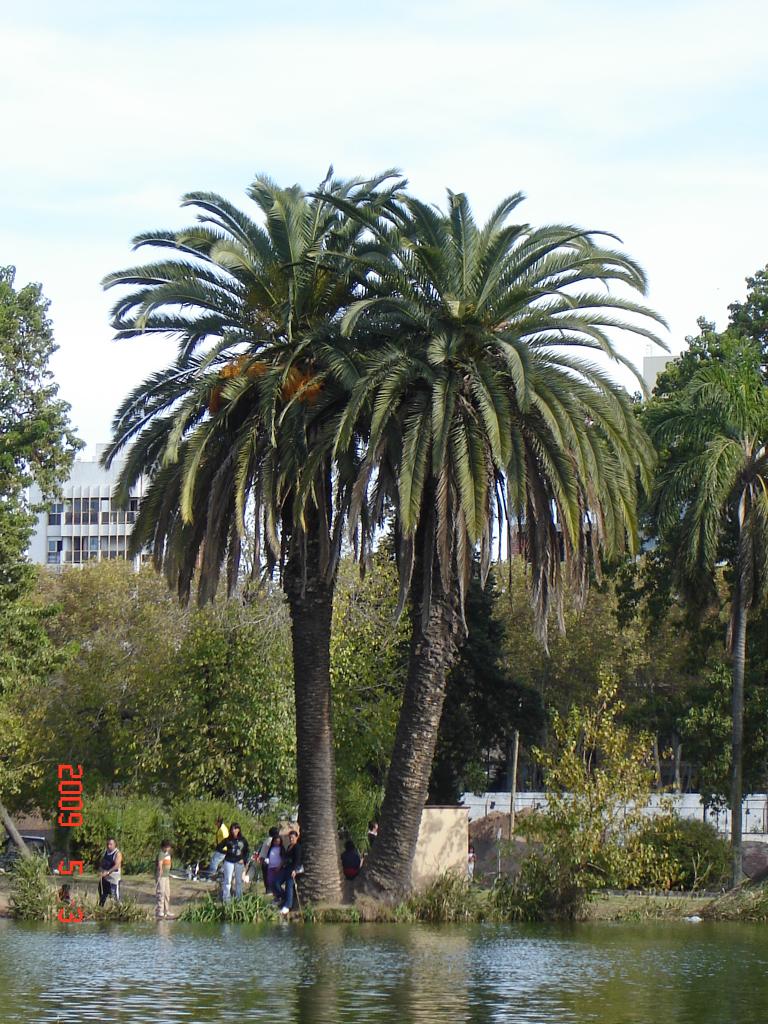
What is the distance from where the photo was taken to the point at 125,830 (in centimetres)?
3822

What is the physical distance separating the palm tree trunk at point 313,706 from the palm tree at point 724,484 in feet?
38.6

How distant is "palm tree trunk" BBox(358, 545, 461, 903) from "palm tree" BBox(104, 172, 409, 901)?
1122mm

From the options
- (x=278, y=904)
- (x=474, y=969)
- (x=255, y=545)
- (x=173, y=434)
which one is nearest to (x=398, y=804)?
(x=278, y=904)

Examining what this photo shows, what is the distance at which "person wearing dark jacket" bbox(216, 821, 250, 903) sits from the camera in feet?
95.1

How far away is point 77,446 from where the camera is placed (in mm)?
39344

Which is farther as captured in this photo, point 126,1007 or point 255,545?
point 255,545

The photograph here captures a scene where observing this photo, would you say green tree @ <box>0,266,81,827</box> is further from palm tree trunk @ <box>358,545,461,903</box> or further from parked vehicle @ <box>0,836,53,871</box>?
palm tree trunk @ <box>358,545,461,903</box>

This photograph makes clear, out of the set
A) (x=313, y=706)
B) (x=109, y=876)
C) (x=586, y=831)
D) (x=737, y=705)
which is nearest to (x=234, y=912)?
(x=109, y=876)

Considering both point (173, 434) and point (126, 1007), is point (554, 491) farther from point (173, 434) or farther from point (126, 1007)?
point (126, 1007)

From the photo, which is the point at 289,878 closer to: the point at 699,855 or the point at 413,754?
the point at 413,754

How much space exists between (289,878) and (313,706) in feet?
11.0

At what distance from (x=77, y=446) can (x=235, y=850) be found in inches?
546

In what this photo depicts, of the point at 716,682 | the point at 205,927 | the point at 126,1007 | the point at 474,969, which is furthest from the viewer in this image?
the point at 716,682

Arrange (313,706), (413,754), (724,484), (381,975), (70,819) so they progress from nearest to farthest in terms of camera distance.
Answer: (381,975) < (413,754) < (313,706) < (70,819) < (724,484)
